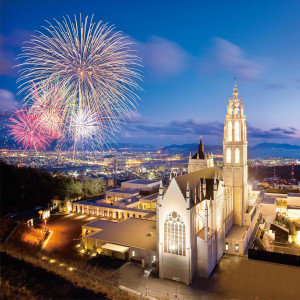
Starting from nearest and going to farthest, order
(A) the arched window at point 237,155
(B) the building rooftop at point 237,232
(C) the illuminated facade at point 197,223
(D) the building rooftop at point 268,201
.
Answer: (C) the illuminated facade at point 197,223, (B) the building rooftop at point 237,232, (A) the arched window at point 237,155, (D) the building rooftop at point 268,201

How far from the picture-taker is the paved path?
65.5ft

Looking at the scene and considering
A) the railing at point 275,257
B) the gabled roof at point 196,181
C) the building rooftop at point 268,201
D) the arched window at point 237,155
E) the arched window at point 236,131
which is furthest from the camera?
the building rooftop at point 268,201

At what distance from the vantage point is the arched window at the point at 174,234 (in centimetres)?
2222

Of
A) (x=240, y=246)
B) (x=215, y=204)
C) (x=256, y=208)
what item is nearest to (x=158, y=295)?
(x=215, y=204)

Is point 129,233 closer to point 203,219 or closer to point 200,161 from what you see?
point 203,219

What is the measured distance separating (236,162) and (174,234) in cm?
1408

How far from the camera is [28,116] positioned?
32500mm

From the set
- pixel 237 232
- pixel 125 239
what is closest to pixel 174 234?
pixel 125 239

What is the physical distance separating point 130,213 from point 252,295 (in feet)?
72.6

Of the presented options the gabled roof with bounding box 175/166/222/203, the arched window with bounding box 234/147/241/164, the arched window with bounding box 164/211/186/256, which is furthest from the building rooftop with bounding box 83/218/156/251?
the arched window with bounding box 234/147/241/164

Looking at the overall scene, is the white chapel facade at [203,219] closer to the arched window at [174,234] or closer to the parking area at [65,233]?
the arched window at [174,234]

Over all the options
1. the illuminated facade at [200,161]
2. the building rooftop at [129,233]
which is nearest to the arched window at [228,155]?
the building rooftop at [129,233]

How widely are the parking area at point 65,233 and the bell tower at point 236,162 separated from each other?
63.3 feet

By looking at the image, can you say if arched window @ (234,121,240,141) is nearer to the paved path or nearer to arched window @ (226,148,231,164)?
arched window @ (226,148,231,164)
